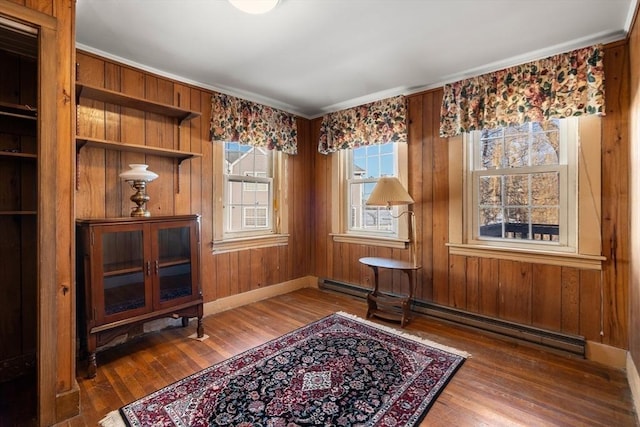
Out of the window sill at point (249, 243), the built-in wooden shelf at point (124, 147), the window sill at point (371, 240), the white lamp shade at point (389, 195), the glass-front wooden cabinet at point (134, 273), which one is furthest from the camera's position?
the window sill at point (371, 240)

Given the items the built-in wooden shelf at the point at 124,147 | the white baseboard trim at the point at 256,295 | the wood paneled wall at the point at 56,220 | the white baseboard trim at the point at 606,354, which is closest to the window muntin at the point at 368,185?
the white baseboard trim at the point at 256,295

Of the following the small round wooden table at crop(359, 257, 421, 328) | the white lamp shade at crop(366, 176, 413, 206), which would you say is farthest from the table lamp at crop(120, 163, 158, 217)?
the small round wooden table at crop(359, 257, 421, 328)

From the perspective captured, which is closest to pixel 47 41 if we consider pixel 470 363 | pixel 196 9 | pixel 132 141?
pixel 196 9

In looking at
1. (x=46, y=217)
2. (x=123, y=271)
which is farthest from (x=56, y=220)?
(x=123, y=271)

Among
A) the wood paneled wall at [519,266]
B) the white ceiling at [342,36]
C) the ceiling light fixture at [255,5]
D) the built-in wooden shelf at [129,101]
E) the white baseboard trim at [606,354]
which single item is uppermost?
the white ceiling at [342,36]

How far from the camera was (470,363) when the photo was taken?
226 cm

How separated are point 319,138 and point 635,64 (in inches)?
116

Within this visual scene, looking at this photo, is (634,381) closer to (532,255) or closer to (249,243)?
(532,255)

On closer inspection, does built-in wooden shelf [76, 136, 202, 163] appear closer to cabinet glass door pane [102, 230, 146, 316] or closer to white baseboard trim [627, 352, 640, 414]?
cabinet glass door pane [102, 230, 146, 316]

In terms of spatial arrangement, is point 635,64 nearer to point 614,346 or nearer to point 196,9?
point 614,346

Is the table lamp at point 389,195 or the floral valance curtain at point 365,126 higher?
the floral valance curtain at point 365,126

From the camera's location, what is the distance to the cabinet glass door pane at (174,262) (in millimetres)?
2498

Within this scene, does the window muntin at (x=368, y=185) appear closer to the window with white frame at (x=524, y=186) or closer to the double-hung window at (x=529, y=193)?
the double-hung window at (x=529, y=193)

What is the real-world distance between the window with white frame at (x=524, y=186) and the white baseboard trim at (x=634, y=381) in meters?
0.85
